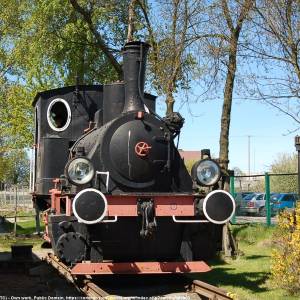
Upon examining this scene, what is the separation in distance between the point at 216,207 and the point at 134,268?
1439 mm

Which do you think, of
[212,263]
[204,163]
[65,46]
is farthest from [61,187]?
[65,46]

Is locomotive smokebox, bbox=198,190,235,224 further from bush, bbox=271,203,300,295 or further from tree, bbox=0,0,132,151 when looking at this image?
tree, bbox=0,0,132,151

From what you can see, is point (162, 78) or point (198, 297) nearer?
point (198, 297)

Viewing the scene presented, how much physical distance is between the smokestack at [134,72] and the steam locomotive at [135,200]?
0.6 inches

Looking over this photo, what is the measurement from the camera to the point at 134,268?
7.50m

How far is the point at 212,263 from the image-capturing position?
11.2 m

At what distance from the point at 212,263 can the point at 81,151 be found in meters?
4.73

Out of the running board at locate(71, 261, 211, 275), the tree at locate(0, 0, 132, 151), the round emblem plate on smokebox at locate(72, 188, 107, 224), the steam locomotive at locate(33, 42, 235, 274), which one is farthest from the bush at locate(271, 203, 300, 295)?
the tree at locate(0, 0, 132, 151)

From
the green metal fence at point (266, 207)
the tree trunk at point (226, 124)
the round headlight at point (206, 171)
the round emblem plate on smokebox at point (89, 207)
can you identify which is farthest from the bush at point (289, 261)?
the green metal fence at point (266, 207)

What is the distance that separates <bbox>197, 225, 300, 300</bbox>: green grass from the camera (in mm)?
7949

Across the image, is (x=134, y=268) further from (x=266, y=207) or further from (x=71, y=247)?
(x=266, y=207)

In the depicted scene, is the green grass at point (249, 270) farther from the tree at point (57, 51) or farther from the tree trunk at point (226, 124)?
the tree at point (57, 51)

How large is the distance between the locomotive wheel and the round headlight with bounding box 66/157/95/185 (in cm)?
78

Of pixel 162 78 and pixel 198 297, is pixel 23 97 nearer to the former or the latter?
pixel 162 78
